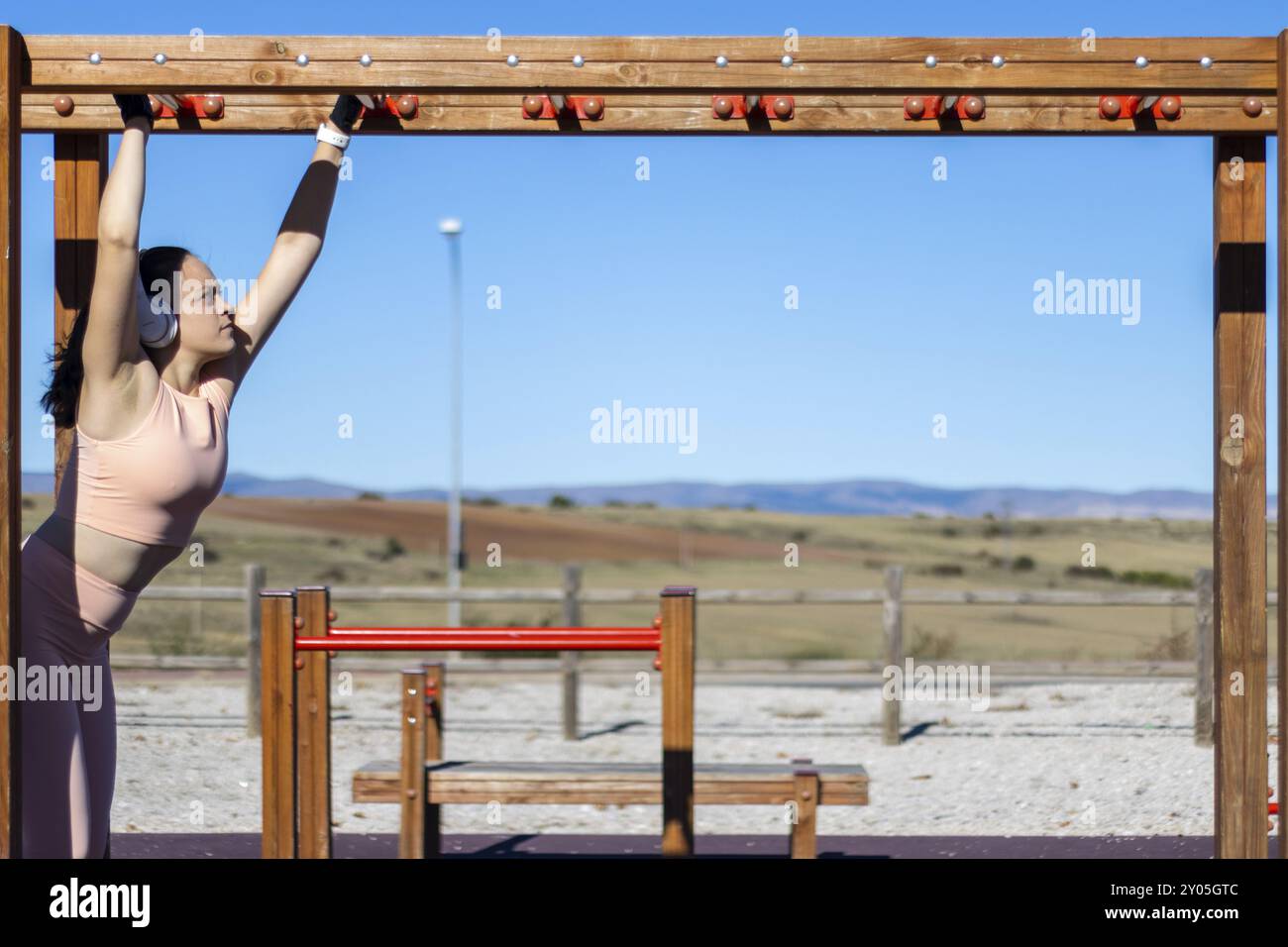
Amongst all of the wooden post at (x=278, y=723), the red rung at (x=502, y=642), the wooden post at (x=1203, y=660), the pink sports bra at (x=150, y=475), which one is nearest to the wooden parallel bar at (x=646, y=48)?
the pink sports bra at (x=150, y=475)

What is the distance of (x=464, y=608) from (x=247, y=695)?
82.3ft

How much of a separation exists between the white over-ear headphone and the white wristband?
0.58 metres

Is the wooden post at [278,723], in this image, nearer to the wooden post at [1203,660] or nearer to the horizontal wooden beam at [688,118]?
the horizontal wooden beam at [688,118]

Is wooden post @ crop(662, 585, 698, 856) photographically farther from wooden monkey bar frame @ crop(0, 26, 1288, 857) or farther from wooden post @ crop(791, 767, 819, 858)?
wooden monkey bar frame @ crop(0, 26, 1288, 857)

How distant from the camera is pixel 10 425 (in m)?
2.96

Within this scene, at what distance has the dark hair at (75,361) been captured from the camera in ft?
9.23

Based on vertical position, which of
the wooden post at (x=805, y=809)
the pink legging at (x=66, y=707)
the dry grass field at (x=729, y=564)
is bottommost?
the dry grass field at (x=729, y=564)

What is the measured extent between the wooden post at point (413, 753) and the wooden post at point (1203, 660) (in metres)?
5.22

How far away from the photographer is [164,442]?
2.64m

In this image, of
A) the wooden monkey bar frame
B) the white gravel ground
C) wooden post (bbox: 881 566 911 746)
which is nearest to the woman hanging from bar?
the wooden monkey bar frame

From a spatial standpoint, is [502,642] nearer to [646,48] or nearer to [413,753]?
[413,753]

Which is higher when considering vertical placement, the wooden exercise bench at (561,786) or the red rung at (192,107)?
the red rung at (192,107)

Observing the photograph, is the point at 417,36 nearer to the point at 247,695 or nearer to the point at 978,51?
the point at 978,51

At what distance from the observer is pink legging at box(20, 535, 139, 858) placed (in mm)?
2709
